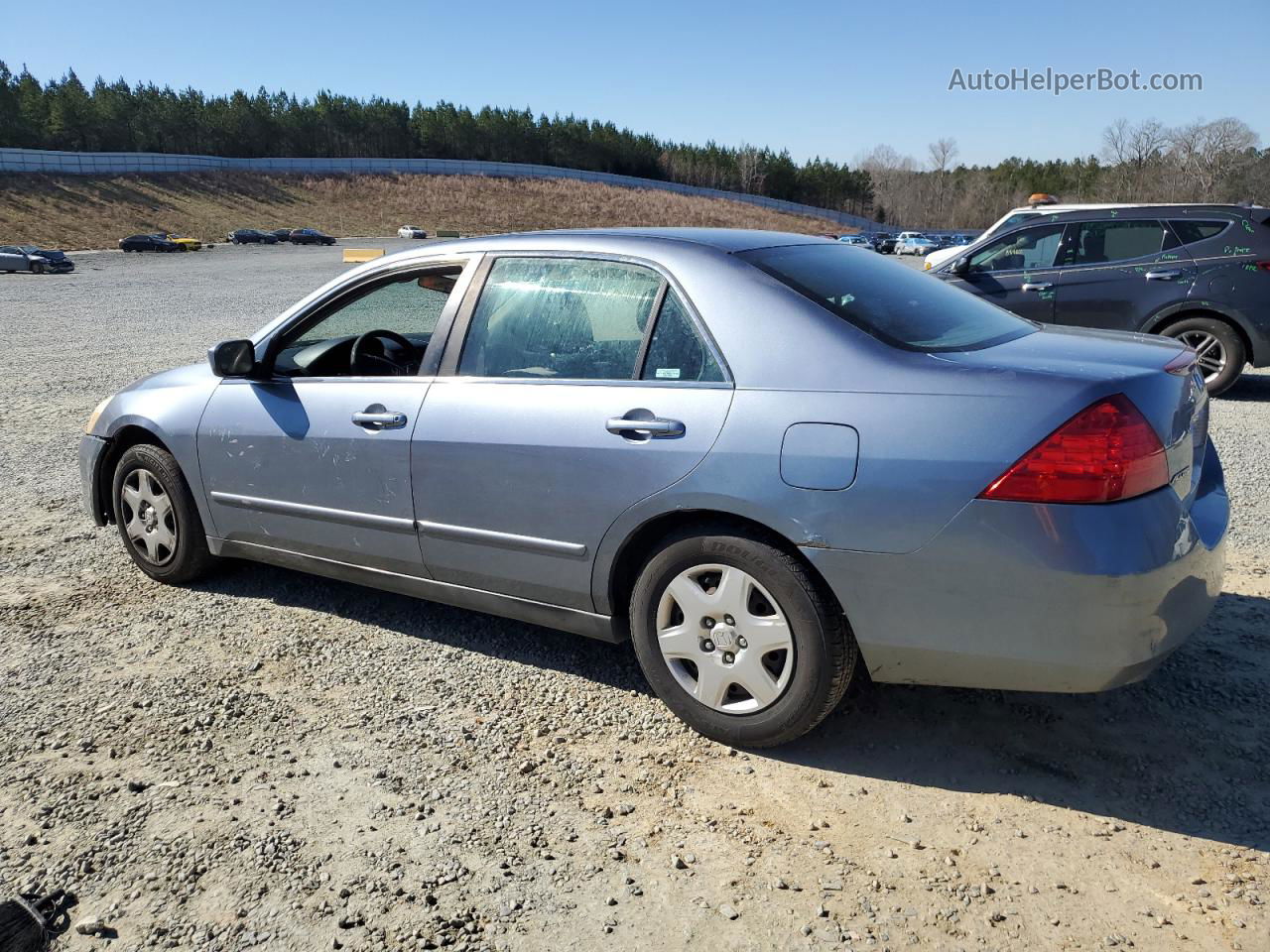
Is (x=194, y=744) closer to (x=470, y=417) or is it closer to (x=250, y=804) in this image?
(x=250, y=804)

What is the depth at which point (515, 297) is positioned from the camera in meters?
3.67

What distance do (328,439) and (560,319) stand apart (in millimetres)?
1107

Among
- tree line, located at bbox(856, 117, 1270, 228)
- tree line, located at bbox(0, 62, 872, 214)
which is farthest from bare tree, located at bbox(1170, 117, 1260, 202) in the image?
tree line, located at bbox(0, 62, 872, 214)

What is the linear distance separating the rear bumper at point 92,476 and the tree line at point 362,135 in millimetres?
100693

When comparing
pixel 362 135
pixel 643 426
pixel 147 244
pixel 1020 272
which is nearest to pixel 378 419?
pixel 643 426

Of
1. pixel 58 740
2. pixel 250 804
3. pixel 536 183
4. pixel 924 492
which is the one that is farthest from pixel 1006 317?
pixel 536 183

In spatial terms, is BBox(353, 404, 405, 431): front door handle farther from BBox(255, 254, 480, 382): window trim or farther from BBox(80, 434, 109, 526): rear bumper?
BBox(80, 434, 109, 526): rear bumper

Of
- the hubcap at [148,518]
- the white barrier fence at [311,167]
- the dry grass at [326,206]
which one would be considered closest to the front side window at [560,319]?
the hubcap at [148,518]

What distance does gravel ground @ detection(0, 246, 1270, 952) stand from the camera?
2.37 m

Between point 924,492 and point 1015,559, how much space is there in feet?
0.96

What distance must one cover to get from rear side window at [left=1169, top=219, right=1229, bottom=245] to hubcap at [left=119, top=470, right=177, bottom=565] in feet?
29.2

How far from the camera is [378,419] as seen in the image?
12.3 ft

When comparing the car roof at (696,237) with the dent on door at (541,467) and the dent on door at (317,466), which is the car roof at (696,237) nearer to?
the dent on door at (541,467)

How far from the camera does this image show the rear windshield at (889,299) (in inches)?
122
